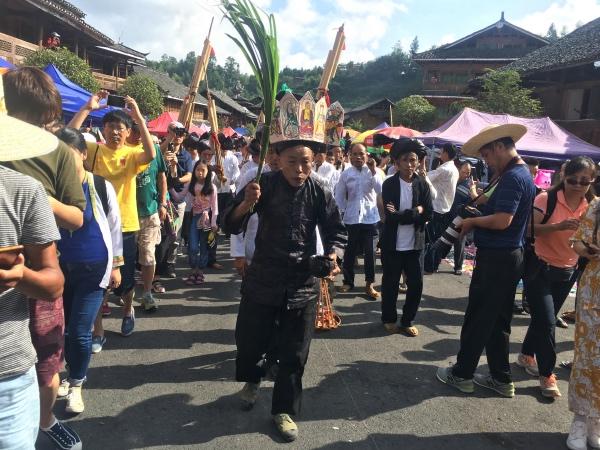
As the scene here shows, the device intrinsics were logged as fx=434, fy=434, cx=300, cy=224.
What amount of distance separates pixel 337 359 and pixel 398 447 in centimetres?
125

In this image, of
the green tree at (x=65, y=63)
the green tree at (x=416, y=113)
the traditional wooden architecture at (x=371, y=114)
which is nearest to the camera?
the green tree at (x=65, y=63)

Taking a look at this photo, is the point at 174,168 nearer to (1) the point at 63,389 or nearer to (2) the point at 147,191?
(2) the point at 147,191

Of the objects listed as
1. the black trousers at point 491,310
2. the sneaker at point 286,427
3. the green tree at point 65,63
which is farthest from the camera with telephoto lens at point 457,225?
the green tree at point 65,63

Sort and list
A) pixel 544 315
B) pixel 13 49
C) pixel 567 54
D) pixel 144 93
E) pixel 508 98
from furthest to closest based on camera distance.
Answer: pixel 144 93 < pixel 567 54 < pixel 508 98 < pixel 13 49 < pixel 544 315

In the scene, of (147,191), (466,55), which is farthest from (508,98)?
(466,55)

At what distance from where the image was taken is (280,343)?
290 centimetres

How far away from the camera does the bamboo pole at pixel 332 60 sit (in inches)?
130

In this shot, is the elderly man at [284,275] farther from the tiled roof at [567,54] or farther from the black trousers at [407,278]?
the tiled roof at [567,54]

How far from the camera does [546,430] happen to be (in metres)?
3.05

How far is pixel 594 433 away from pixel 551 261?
1404mm

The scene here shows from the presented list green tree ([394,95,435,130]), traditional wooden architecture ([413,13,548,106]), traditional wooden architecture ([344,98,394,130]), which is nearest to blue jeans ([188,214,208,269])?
green tree ([394,95,435,130])

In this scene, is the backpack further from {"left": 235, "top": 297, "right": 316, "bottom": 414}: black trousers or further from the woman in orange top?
the woman in orange top

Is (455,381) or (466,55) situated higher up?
(466,55)

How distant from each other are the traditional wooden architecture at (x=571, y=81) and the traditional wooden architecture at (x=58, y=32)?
2159 cm
